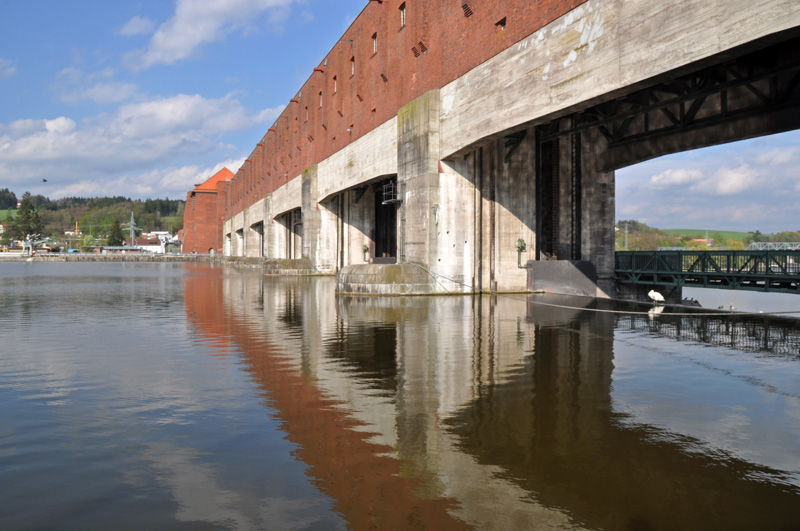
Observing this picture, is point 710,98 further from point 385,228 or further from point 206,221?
point 206,221

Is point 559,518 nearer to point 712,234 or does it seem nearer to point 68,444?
point 68,444

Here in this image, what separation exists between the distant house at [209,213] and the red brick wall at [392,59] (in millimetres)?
74400

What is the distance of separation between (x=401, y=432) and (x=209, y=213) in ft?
424

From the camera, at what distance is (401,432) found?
20.2 feet

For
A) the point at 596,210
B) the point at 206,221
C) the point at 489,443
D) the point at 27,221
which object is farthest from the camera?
the point at 27,221

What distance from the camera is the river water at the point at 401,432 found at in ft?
14.1

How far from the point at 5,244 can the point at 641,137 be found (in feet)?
708

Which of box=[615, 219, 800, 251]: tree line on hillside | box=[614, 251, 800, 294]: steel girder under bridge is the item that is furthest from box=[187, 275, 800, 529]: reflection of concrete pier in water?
box=[615, 219, 800, 251]: tree line on hillside

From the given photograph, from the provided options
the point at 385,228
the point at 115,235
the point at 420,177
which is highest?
the point at 115,235

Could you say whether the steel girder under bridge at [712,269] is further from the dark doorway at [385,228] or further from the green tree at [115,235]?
the green tree at [115,235]

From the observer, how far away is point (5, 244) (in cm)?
19300

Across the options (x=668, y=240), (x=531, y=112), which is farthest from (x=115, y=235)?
(x=531, y=112)

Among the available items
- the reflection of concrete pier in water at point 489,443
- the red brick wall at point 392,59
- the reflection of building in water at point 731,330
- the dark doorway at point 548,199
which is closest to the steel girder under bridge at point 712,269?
the dark doorway at point 548,199

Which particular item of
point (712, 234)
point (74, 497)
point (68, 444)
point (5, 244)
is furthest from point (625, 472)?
point (5, 244)
